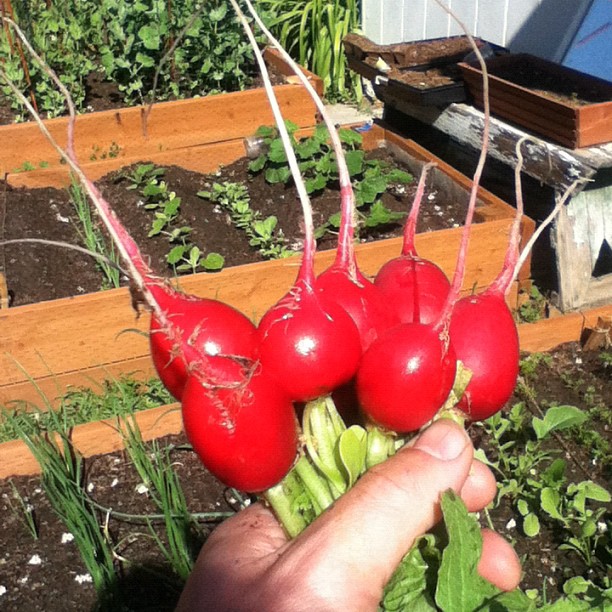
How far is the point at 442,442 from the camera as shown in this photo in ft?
3.29

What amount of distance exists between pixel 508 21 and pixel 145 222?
1.99 m

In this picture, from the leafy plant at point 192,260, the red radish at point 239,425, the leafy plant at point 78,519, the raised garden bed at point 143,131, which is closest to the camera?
the red radish at point 239,425

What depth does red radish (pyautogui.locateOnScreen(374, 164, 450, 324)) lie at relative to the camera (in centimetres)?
104

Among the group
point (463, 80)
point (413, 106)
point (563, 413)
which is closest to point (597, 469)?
point (563, 413)

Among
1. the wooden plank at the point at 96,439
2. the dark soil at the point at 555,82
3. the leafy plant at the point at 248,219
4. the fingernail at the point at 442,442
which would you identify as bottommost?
the wooden plank at the point at 96,439

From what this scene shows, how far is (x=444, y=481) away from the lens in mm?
1014

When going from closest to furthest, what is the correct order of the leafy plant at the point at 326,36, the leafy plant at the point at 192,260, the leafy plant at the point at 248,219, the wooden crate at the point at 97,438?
1. the wooden crate at the point at 97,438
2. the leafy plant at the point at 192,260
3. the leafy plant at the point at 248,219
4. the leafy plant at the point at 326,36

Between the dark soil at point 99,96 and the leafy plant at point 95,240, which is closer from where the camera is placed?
the leafy plant at point 95,240

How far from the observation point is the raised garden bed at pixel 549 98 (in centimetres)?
253

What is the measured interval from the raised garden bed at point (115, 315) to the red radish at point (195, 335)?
4.00 ft

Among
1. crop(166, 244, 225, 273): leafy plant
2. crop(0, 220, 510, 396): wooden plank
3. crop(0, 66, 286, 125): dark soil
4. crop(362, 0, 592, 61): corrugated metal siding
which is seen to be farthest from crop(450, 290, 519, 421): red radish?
crop(0, 66, 286, 125): dark soil

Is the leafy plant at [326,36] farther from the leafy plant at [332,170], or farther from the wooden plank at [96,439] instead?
the wooden plank at [96,439]

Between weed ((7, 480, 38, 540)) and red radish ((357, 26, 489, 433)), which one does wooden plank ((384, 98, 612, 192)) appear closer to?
red radish ((357, 26, 489, 433))

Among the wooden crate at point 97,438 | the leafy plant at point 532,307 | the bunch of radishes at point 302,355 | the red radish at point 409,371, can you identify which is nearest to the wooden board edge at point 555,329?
the leafy plant at point 532,307
